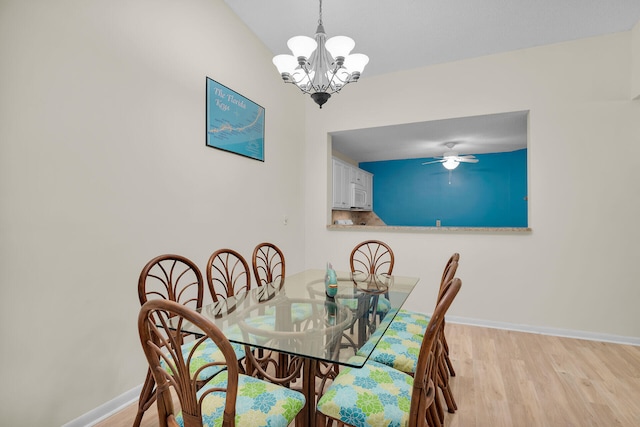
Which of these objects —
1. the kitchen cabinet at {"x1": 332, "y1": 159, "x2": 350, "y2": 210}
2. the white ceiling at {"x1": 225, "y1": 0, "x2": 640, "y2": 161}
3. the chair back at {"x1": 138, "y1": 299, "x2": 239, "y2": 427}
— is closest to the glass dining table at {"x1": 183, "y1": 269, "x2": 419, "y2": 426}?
the chair back at {"x1": 138, "y1": 299, "x2": 239, "y2": 427}

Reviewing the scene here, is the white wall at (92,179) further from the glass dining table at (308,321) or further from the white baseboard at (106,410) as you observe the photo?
the glass dining table at (308,321)

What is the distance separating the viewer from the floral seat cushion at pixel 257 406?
101cm

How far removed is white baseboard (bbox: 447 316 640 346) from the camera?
2.67 meters

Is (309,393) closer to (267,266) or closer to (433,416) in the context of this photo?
(433,416)

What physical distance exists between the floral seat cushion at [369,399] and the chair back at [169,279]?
0.82 metres

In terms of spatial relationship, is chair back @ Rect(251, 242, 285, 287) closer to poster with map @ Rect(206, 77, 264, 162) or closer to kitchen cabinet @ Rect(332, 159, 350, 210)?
poster with map @ Rect(206, 77, 264, 162)

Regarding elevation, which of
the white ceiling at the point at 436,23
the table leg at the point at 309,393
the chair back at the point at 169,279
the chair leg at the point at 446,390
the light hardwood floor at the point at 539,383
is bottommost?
the light hardwood floor at the point at 539,383

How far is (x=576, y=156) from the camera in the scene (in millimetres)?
2805

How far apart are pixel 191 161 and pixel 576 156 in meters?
3.35

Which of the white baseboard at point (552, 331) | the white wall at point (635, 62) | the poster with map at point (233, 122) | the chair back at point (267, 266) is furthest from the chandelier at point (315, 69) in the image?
the white baseboard at point (552, 331)

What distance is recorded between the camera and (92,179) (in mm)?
1596

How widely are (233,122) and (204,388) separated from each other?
6.69 ft

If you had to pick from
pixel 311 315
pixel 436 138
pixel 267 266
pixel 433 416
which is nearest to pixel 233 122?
pixel 267 266

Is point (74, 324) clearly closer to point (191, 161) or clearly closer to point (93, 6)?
point (191, 161)
